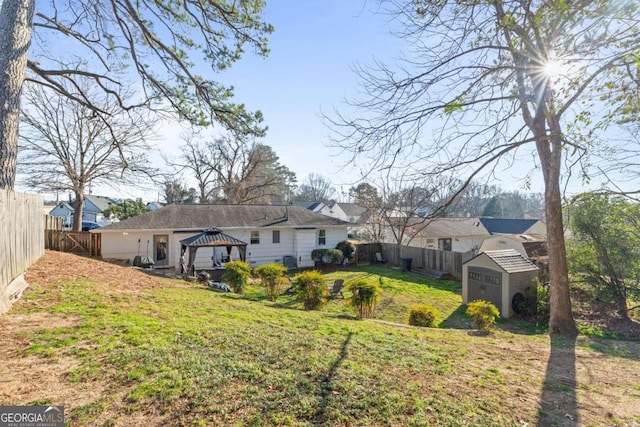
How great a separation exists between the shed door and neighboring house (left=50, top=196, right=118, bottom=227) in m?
43.3

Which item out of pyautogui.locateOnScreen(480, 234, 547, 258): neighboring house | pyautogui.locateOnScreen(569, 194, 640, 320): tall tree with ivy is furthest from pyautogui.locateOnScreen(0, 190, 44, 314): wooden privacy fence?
pyautogui.locateOnScreen(480, 234, 547, 258): neighboring house

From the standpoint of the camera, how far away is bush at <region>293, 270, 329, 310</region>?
9453mm

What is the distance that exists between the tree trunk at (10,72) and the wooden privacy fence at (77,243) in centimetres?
1320

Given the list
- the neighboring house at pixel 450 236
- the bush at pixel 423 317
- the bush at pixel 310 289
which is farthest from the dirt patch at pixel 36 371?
the neighboring house at pixel 450 236

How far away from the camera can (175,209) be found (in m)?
19.0

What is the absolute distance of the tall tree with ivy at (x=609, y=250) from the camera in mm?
9078

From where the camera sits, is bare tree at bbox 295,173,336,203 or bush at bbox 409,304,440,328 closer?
bush at bbox 409,304,440,328

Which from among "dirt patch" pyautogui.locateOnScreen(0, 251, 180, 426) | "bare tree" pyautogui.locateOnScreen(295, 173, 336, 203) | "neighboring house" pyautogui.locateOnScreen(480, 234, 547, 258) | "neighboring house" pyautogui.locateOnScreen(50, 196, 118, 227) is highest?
"bare tree" pyautogui.locateOnScreen(295, 173, 336, 203)

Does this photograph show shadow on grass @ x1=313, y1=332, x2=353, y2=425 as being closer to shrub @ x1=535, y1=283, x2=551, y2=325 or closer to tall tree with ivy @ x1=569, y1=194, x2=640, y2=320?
shrub @ x1=535, y1=283, x2=551, y2=325

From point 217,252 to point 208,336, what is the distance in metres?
14.1

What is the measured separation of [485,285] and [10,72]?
547 inches

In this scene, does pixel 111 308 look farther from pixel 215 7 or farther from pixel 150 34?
pixel 215 7

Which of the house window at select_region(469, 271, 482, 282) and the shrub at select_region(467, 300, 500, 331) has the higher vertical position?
the house window at select_region(469, 271, 482, 282)

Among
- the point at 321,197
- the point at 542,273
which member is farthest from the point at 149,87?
the point at 321,197
